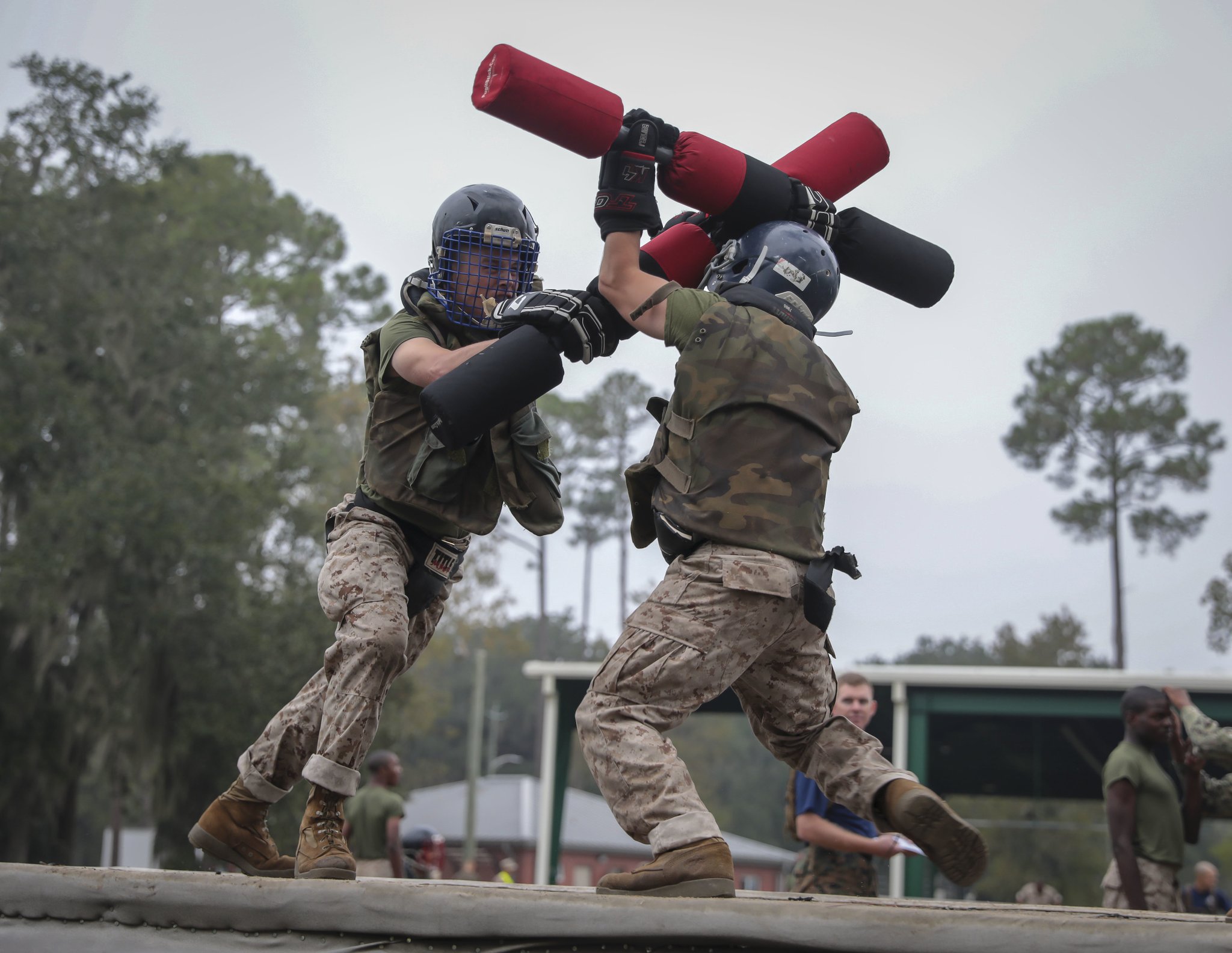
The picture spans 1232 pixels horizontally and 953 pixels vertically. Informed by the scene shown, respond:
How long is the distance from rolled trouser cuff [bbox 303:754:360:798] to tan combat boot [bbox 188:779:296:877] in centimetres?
51

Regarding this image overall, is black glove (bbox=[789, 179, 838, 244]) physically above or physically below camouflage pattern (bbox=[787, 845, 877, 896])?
above

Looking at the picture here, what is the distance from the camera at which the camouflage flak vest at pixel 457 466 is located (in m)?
4.21

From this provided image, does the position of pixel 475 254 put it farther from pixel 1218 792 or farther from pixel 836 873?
pixel 1218 792

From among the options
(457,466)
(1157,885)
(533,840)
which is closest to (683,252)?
(457,466)

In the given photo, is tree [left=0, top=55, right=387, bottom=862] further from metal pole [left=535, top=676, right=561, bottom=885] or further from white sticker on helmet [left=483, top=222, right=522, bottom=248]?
white sticker on helmet [left=483, top=222, right=522, bottom=248]

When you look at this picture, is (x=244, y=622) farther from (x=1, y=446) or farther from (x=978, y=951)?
(x=978, y=951)

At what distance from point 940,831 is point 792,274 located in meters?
1.60

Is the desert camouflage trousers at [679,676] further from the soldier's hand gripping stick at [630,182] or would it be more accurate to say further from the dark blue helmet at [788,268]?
the soldier's hand gripping stick at [630,182]

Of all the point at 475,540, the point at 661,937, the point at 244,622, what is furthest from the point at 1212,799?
the point at 475,540

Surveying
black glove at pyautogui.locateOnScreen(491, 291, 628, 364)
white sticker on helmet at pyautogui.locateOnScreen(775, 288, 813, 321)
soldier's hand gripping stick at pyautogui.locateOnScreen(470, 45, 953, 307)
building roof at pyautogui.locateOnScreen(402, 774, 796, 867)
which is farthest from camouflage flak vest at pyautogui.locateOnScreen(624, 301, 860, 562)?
building roof at pyautogui.locateOnScreen(402, 774, 796, 867)

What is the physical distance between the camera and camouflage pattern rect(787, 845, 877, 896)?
582 centimetres

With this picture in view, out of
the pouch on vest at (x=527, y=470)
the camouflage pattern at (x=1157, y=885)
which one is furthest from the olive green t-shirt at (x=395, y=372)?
the camouflage pattern at (x=1157, y=885)

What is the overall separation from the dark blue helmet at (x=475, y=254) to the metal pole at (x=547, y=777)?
959cm

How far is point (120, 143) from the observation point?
28.4 metres
